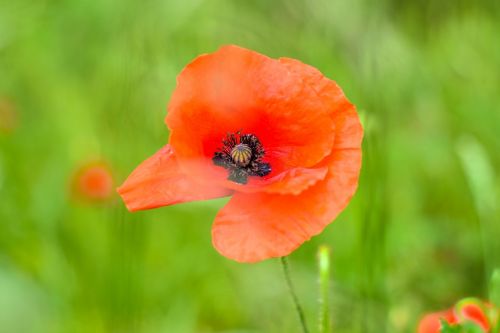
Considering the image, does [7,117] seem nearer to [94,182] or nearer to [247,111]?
[94,182]

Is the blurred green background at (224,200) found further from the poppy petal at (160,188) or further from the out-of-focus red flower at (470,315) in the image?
the poppy petal at (160,188)

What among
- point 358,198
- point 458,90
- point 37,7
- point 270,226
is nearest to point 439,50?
point 458,90

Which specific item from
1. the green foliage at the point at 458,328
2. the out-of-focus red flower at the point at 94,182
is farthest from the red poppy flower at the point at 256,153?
the out-of-focus red flower at the point at 94,182

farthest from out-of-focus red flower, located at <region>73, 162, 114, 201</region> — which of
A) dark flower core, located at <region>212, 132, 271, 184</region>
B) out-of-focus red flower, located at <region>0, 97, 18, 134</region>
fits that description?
dark flower core, located at <region>212, 132, 271, 184</region>

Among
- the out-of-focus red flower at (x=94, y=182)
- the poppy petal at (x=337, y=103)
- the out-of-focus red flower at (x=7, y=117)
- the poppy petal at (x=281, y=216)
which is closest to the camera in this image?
the poppy petal at (x=281, y=216)

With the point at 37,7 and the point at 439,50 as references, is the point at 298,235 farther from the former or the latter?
the point at 37,7
